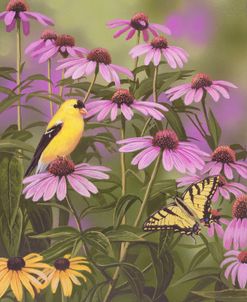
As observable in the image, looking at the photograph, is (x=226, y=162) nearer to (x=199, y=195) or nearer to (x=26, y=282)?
(x=199, y=195)

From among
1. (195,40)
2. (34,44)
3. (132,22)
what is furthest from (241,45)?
(34,44)

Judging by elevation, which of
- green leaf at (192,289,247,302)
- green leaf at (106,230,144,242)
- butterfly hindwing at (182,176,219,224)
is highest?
butterfly hindwing at (182,176,219,224)

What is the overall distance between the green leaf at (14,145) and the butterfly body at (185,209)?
230 millimetres

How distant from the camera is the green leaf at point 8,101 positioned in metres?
0.88

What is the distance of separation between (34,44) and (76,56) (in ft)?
0.25

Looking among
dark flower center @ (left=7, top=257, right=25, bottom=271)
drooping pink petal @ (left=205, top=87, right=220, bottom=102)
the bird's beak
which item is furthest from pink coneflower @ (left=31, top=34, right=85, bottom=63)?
dark flower center @ (left=7, top=257, right=25, bottom=271)

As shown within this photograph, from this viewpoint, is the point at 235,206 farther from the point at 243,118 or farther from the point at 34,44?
the point at 34,44

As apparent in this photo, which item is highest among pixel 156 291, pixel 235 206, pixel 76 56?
pixel 76 56

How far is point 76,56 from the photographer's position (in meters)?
0.90

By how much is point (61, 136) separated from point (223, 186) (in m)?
0.29

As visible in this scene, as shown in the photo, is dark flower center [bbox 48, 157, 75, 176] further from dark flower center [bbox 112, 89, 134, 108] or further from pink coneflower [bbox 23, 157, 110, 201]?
dark flower center [bbox 112, 89, 134, 108]

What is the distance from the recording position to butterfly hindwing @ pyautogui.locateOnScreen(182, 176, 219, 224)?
844 mm

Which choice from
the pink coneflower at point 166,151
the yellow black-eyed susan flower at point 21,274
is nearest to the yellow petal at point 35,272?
the yellow black-eyed susan flower at point 21,274

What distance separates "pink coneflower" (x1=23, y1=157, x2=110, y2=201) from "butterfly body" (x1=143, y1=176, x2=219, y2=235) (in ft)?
0.36
